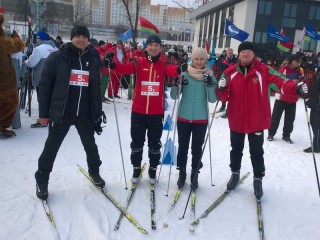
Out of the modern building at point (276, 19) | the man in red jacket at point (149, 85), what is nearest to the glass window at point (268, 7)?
the modern building at point (276, 19)

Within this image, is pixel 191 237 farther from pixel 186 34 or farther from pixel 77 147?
pixel 186 34

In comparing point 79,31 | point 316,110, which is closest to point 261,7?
point 316,110

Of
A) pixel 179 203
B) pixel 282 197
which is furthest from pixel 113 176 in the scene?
pixel 282 197

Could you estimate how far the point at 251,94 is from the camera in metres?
3.50

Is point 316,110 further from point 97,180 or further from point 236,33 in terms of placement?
point 236,33

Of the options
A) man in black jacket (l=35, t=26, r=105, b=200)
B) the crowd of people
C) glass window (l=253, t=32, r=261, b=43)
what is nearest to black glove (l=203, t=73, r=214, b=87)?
the crowd of people

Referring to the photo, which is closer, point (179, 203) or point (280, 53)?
point (179, 203)

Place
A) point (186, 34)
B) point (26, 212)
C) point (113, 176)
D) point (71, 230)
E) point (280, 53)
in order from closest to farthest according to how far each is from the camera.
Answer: point (71, 230), point (26, 212), point (113, 176), point (280, 53), point (186, 34)

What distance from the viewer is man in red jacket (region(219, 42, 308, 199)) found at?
11.4ft

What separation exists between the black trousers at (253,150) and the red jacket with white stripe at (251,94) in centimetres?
10

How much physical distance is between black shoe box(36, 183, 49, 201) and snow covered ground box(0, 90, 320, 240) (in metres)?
0.08

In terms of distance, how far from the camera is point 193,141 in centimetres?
370

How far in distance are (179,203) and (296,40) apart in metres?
29.8

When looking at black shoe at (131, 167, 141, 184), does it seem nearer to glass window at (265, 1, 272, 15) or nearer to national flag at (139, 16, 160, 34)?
national flag at (139, 16, 160, 34)
